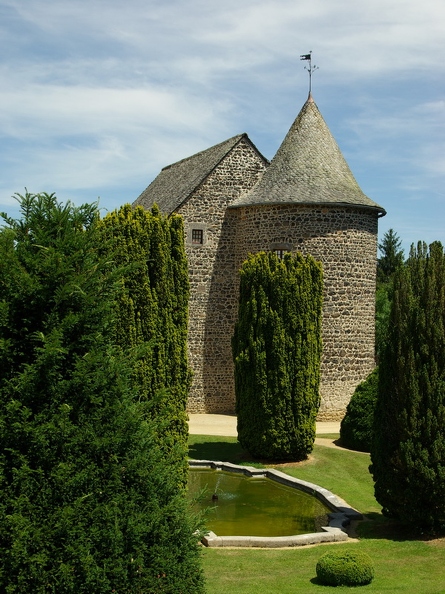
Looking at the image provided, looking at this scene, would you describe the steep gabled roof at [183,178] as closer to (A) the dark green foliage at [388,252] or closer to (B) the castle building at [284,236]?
(B) the castle building at [284,236]

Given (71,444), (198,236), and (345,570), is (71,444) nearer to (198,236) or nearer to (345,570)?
(345,570)

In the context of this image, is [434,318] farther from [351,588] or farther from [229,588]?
[229,588]

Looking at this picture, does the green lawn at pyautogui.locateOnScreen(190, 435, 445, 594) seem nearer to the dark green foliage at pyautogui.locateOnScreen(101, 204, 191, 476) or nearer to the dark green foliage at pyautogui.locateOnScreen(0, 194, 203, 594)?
the dark green foliage at pyautogui.locateOnScreen(101, 204, 191, 476)

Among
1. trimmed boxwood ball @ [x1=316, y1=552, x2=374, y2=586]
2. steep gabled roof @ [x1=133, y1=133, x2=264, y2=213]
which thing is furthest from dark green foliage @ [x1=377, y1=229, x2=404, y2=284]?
trimmed boxwood ball @ [x1=316, y1=552, x2=374, y2=586]

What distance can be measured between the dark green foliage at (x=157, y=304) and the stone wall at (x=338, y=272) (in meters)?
12.1

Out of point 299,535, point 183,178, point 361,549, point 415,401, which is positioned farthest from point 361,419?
point 183,178

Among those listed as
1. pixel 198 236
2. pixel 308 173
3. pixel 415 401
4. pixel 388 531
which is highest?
pixel 308 173

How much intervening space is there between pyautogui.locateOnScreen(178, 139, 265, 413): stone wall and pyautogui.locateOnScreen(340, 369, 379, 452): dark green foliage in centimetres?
721

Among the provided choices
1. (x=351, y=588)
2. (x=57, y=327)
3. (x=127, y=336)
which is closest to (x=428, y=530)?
(x=351, y=588)

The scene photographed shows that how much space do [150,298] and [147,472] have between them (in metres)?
5.82

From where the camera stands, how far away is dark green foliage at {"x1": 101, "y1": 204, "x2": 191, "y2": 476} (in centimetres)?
1030

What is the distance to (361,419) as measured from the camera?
58.5 ft

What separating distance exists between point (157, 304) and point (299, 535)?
408 centimetres

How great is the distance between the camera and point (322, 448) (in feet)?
58.3
